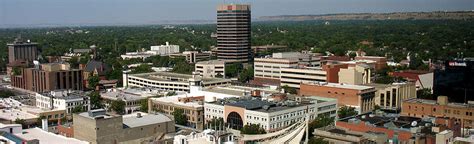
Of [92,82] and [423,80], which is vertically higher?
[423,80]

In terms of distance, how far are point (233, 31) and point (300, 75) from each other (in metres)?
18.0

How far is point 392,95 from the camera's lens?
42.6m

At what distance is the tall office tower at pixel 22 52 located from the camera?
74750 mm

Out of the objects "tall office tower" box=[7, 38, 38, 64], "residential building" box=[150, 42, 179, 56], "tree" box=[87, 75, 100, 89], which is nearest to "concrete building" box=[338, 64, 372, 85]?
"tree" box=[87, 75, 100, 89]

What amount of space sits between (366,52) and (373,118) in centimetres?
5547

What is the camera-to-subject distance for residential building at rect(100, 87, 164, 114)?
42438 millimetres

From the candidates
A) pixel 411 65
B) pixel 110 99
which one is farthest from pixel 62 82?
pixel 411 65

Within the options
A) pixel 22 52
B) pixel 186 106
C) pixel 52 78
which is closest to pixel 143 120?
pixel 186 106

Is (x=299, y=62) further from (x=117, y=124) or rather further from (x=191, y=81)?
(x=117, y=124)

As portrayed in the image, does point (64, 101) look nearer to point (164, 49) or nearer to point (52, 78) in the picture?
point (52, 78)

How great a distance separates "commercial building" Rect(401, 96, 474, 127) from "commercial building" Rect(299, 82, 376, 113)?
4972 mm

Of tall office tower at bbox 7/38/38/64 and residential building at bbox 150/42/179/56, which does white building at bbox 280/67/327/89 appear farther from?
residential building at bbox 150/42/179/56

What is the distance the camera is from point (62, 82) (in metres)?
50.8

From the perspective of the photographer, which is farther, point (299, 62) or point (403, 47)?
point (403, 47)
